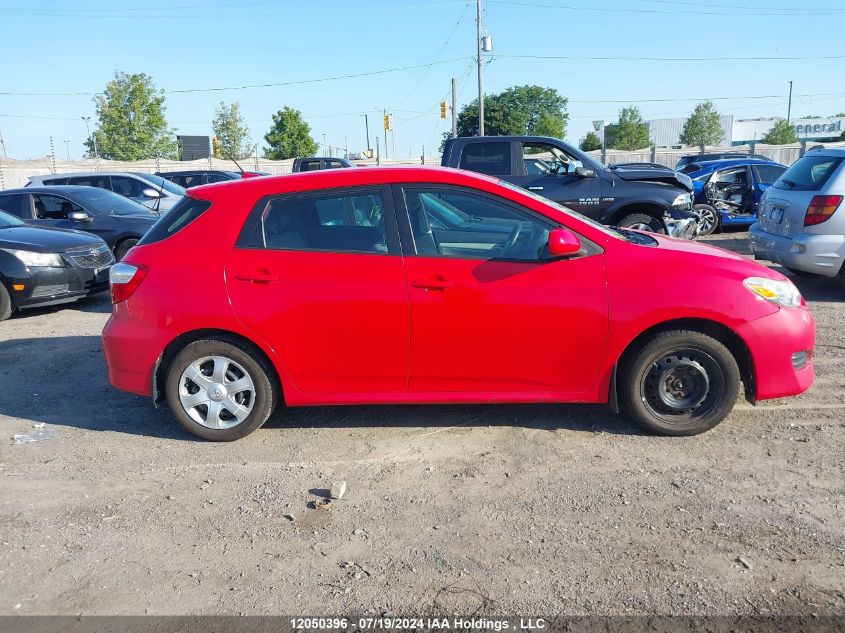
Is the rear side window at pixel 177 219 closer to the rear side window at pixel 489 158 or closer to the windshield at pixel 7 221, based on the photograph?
the windshield at pixel 7 221

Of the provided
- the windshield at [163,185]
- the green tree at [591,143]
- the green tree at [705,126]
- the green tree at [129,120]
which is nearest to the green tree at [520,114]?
the green tree at [591,143]

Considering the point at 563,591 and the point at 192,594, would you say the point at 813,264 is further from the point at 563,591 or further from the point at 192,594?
the point at 192,594

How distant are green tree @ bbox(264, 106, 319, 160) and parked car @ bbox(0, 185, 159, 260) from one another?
42840 mm

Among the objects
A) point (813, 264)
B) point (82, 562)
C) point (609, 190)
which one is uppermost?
point (609, 190)

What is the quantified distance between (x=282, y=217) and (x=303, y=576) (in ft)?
7.63

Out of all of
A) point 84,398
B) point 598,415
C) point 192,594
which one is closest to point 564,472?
point 598,415

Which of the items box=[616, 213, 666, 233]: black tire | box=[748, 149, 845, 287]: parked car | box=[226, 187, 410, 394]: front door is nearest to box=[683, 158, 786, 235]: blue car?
box=[616, 213, 666, 233]: black tire

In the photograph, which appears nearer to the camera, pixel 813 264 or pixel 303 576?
pixel 303 576

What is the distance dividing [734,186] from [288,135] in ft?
142

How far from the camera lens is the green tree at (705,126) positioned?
69.2 metres

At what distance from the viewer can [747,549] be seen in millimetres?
3256

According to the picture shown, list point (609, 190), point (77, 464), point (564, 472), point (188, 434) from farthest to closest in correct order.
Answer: point (609, 190)
point (188, 434)
point (77, 464)
point (564, 472)

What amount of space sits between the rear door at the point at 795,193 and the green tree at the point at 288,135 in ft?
155

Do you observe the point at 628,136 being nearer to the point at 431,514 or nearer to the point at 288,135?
the point at 288,135
